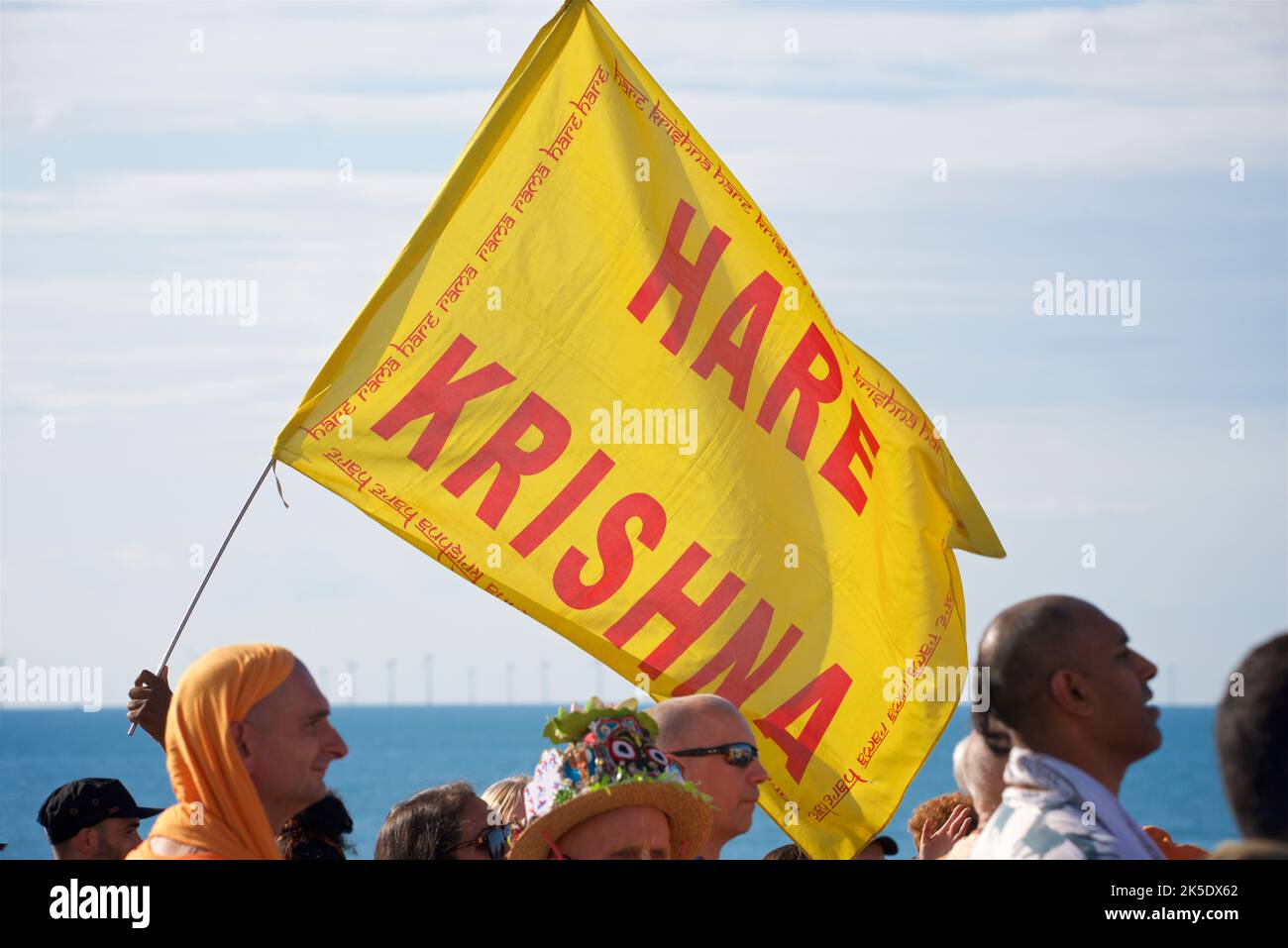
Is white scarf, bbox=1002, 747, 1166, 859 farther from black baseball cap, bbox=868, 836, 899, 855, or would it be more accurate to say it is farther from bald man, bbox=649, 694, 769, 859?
black baseball cap, bbox=868, 836, 899, 855

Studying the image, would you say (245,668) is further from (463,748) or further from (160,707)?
(463,748)

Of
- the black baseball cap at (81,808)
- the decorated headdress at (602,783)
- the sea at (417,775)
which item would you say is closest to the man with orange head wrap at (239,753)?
the decorated headdress at (602,783)

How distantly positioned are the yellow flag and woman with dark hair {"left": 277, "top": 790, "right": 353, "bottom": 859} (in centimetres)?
121

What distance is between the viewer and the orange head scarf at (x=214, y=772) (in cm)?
454

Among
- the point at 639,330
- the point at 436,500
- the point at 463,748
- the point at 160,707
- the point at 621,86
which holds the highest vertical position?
the point at 621,86

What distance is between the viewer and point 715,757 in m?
5.91

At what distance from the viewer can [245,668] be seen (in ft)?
15.2

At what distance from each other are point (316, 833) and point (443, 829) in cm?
55

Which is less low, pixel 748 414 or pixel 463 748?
pixel 748 414

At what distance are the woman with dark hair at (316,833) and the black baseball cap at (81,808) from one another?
816 mm

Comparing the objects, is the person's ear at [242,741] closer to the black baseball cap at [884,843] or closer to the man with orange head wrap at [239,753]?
the man with orange head wrap at [239,753]

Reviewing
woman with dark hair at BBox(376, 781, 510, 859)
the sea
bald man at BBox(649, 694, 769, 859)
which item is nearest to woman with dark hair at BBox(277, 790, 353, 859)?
woman with dark hair at BBox(376, 781, 510, 859)
